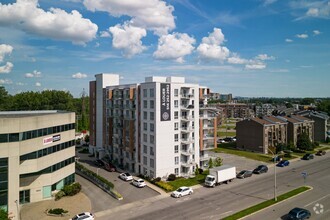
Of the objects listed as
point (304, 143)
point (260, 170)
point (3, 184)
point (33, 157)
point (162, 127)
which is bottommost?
point (260, 170)

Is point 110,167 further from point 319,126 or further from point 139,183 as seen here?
A: point 319,126

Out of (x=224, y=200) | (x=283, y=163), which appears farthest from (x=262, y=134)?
(x=224, y=200)

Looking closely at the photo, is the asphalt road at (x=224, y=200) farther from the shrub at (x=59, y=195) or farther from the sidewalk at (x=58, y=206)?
the shrub at (x=59, y=195)

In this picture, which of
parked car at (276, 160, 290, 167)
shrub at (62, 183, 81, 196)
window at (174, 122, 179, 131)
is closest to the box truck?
window at (174, 122, 179, 131)

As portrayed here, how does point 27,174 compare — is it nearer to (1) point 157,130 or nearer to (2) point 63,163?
(2) point 63,163

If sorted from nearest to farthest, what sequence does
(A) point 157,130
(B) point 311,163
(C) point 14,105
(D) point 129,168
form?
(A) point 157,130
(D) point 129,168
(B) point 311,163
(C) point 14,105

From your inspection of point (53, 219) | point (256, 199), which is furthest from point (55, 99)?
point (256, 199)

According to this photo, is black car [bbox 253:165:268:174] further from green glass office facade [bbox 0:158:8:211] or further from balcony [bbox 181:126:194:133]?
green glass office facade [bbox 0:158:8:211]
